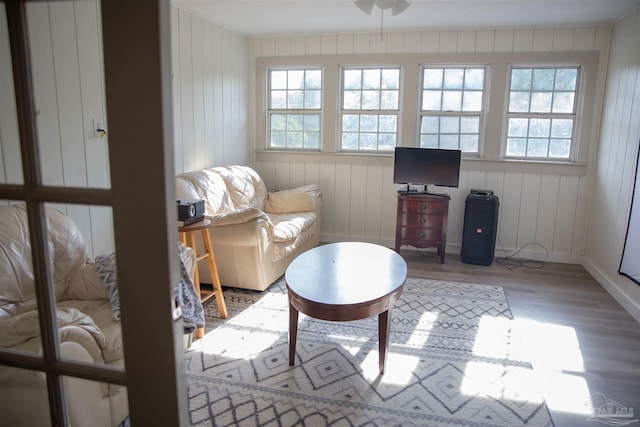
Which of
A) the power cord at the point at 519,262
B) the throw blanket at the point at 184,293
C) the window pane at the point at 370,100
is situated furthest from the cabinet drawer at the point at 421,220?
the throw blanket at the point at 184,293

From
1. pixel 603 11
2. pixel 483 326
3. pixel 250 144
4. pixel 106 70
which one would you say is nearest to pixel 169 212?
pixel 106 70

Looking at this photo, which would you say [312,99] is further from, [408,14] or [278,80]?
[408,14]

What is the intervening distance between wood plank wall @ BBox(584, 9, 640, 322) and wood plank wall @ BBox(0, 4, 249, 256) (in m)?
3.48

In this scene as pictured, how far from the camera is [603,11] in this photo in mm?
3701

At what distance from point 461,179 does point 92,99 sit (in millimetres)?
3569

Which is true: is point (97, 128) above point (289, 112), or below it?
below

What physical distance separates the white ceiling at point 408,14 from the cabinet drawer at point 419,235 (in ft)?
6.66

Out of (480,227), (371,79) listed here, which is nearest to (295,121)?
(371,79)

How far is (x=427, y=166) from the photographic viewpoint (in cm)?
448

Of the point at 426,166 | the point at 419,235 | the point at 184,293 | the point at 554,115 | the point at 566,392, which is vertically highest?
the point at 554,115

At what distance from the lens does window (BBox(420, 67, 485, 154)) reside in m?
4.63

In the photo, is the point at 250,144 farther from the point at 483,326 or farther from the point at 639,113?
the point at 639,113

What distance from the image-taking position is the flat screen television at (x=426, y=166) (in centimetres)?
442

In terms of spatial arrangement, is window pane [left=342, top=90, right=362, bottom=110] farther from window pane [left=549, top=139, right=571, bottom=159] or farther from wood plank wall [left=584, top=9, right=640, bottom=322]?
wood plank wall [left=584, top=9, right=640, bottom=322]
